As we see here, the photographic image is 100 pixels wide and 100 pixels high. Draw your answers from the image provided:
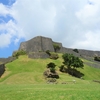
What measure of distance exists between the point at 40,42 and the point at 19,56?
15.3 meters

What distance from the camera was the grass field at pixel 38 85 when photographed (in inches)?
742

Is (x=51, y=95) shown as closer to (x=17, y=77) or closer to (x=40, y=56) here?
(x=17, y=77)

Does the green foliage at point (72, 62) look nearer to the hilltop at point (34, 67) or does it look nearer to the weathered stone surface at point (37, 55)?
the hilltop at point (34, 67)

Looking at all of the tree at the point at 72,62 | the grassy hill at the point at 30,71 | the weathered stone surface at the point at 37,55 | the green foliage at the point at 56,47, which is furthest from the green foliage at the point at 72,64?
the green foliage at the point at 56,47

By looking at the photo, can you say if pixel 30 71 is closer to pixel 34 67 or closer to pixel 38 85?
pixel 34 67

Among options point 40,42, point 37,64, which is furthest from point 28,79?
point 40,42

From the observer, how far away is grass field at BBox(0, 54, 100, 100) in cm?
1886

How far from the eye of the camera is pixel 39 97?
1870 cm

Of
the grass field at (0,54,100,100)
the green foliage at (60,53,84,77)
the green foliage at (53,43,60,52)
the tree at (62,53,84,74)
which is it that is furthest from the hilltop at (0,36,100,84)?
the tree at (62,53,84,74)

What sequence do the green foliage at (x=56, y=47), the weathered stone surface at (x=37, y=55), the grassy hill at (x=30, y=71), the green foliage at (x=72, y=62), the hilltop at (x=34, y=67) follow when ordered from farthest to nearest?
the green foliage at (x=56, y=47)
the weathered stone surface at (x=37, y=55)
the green foliage at (x=72, y=62)
the grassy hill at (x=30, y=71)
the hilltop at (x=34, y=67)

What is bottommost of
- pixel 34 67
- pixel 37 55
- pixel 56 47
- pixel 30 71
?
pixel 30 71

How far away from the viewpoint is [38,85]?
31609 millimetres

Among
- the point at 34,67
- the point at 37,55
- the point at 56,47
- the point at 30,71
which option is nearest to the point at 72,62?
the point at 34,67

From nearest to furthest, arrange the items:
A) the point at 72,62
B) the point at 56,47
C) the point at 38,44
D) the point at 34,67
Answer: the point at 34,67
the point at 72,62
the point at 38,44
the point at 56,47
